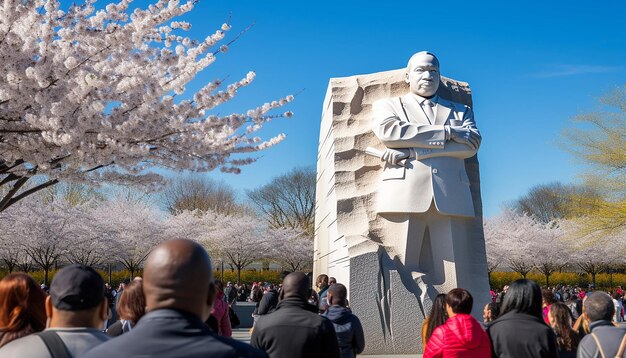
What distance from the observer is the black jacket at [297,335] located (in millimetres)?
4477

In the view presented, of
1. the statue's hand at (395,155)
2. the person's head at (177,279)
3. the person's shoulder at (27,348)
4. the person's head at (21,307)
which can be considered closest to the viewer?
the person's head at (177,279)

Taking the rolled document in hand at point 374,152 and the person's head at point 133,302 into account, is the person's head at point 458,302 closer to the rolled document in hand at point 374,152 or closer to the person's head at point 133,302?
the person's head at point 133,302

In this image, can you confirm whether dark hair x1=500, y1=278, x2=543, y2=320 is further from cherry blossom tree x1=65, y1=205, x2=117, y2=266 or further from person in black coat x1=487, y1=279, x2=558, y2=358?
cherry blossom tree x1=65, y1=205, x2=117, y2=266

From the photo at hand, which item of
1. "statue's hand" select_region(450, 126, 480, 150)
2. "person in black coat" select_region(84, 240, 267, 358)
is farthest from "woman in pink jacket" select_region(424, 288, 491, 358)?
"statue's hand" select_region(450, 126, 480, 150)

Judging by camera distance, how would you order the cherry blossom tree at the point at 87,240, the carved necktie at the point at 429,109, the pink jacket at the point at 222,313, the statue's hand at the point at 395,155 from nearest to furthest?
the pink jacket at the point at 222,313, the statue's hand at the point at 395,155, the carved necktie at the point at 429,109, the cherry blossom tree at the point at 87,240

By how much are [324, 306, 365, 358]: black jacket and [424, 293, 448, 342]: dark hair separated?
558mm

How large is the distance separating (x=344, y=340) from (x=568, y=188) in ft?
166

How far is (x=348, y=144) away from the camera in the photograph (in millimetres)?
12953

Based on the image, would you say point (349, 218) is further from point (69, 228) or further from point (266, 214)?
point (266, 214)

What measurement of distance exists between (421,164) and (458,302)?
7290mm

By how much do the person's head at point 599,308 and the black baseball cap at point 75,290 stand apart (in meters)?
3.15

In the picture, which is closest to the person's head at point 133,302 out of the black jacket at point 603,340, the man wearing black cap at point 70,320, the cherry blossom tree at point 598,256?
the man wearing black cap at point 70,320

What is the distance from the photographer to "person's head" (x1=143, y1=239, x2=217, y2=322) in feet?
7.55

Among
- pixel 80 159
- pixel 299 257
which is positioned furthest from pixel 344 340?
pixel 299 257
